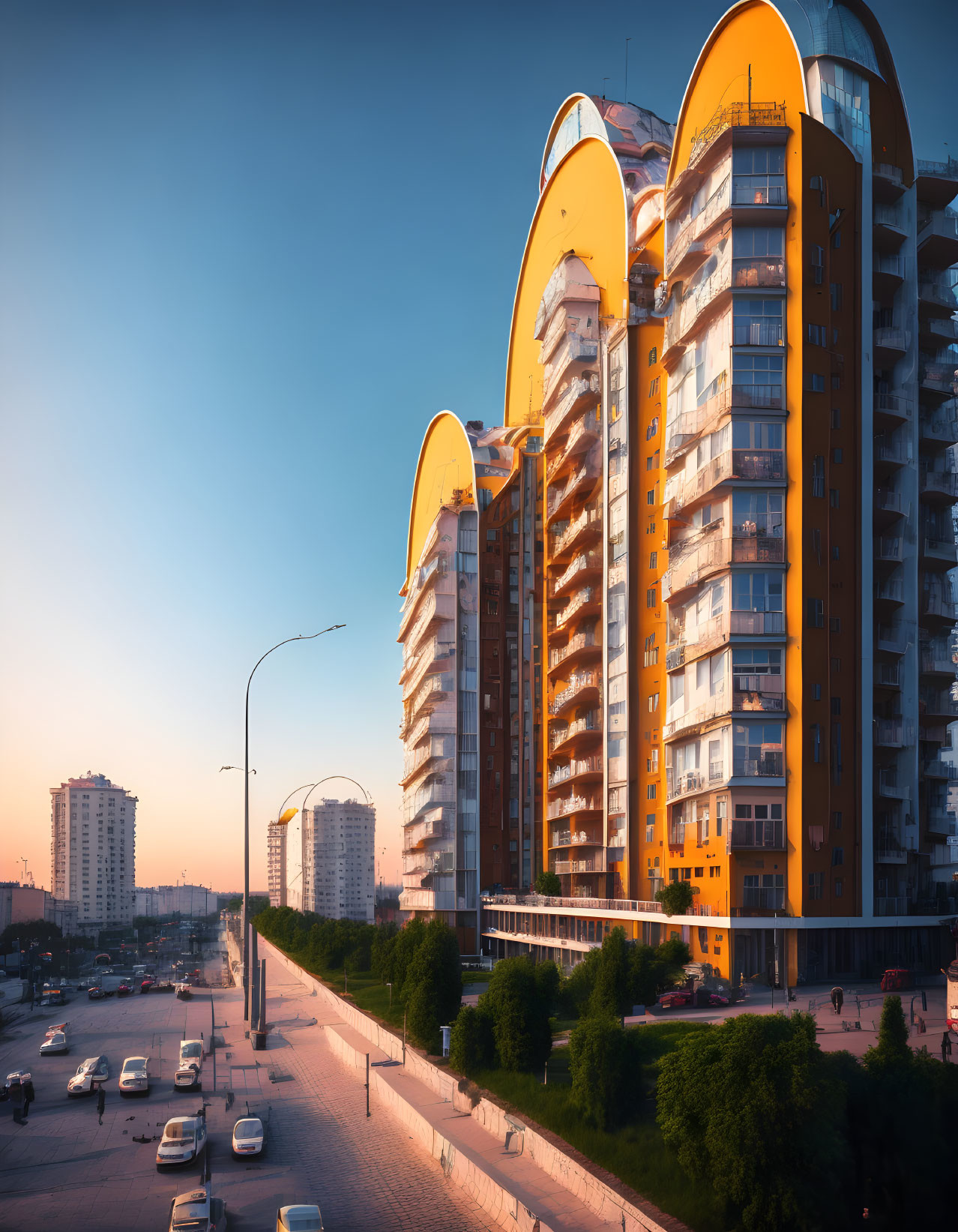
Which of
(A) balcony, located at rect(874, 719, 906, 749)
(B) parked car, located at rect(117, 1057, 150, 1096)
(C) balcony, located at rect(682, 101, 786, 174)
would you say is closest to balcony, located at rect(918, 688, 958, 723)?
(A) balcony, located at rect(874, 719, 906, 749)

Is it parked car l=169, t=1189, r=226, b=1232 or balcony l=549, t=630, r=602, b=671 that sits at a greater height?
balcony l=549, t=630, r=602, b=671

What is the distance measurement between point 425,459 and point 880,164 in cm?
6010

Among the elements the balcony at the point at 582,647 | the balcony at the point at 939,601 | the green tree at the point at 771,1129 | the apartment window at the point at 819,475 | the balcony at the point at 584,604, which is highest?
the apartment window at the point at 819,475

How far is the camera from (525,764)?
82875mm

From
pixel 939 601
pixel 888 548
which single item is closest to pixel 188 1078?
pixel 888 548

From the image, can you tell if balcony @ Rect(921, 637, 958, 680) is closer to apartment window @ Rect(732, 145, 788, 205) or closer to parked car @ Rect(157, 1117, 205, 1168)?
apartment window @ Rect(732, 145, 788, 205)

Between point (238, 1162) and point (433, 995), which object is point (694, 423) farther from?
point (238, 1162)

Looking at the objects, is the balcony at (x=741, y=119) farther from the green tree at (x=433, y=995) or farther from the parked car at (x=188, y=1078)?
the parked car at (x=188, y=1078)

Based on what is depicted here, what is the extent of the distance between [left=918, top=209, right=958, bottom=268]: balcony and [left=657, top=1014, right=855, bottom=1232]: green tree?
4271 cm

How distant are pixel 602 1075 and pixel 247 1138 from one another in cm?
1199

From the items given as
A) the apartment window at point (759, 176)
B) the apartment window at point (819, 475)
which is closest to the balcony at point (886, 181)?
the apartment window at point (759, 176)

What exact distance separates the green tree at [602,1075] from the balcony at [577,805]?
36616 mm

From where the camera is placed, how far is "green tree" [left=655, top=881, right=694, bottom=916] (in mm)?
48031

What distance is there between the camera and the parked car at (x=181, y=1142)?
31016mm
